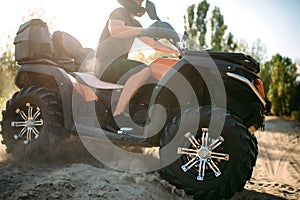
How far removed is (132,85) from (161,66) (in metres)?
0.41

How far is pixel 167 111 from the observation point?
352 centimetres

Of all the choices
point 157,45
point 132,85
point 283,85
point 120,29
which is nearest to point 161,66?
point 157,45

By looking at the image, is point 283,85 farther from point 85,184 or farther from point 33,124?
point 85,184

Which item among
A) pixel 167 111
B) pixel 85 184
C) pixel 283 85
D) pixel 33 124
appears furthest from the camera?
pixel 283 85

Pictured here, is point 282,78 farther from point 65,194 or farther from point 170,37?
point 65,194

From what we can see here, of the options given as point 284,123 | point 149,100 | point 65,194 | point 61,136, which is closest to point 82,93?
point 61,136

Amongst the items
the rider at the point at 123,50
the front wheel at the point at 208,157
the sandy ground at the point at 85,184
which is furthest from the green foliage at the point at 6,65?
the front wheel at the point at 208,157

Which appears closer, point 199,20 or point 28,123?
point 28,123

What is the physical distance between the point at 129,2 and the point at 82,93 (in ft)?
4.36

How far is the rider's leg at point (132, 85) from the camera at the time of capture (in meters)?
3.66

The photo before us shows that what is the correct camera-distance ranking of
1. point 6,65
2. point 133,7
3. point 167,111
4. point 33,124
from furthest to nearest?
1. point 6,65
2. point 33,124
3. point 133,7
4. point 167,111

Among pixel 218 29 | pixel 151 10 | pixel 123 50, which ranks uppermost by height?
pixel 218 29

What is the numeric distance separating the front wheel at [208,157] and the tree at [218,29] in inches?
741

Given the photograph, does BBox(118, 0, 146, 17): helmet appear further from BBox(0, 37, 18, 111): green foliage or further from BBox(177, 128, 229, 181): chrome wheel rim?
BBox(0, 37, 18, 111): green foliage
